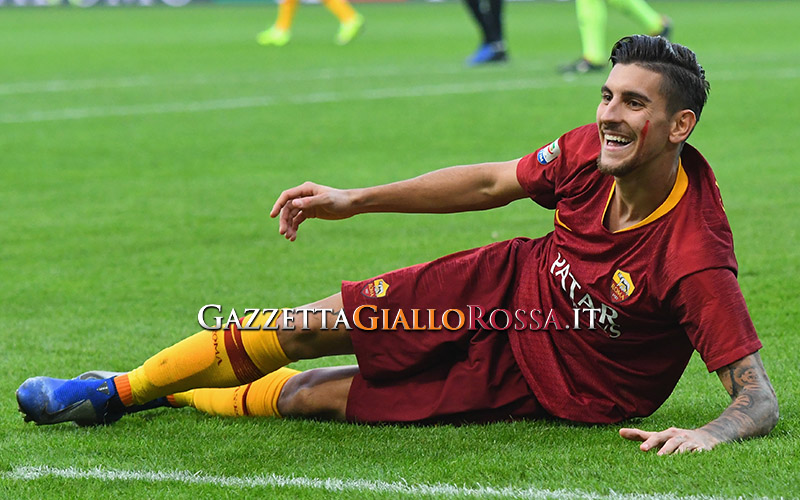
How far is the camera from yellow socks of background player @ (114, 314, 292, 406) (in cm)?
405

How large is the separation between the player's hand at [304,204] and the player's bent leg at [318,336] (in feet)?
0.85

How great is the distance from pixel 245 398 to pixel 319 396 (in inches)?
10.3

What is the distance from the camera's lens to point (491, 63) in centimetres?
1636

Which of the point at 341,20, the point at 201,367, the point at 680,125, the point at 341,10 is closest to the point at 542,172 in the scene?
the point at 680,125

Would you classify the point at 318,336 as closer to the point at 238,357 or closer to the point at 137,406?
the point at 238,357

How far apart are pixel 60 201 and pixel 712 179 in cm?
563

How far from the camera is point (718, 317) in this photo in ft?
11.6

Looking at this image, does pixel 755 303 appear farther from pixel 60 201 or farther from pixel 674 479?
pixel 60 201

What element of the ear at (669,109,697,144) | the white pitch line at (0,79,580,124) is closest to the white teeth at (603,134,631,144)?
the ear at (669,109,697,144)

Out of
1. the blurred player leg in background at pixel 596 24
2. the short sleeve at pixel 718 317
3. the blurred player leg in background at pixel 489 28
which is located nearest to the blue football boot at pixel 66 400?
the short sleeve at pixel 718 317

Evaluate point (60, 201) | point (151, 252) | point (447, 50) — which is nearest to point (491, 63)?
point (447, 50)

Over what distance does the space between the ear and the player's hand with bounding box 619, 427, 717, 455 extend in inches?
32.8

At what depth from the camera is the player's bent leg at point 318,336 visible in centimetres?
402

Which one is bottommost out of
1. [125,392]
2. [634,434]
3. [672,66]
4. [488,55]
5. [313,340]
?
[634,434]
